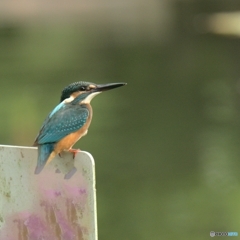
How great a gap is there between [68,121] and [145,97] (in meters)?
2.84

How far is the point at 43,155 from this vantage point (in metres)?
0.78

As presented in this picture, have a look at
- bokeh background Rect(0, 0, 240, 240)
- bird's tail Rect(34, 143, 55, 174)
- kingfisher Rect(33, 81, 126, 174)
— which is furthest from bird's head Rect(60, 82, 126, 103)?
bokeh background Rect(0, 0, 240, 240)

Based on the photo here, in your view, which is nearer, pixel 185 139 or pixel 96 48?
pixel 185 139

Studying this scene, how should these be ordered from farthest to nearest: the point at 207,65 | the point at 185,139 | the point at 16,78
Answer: the point at 207,65 → the point at 16,78 → the point at 185,139

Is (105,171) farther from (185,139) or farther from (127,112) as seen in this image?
(127,112)

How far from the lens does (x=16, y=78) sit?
3.89 m

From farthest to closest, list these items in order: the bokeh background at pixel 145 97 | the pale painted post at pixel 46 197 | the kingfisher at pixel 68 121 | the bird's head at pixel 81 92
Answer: the bokeh background at pixel 145 97, the bird's head at pixel 81 92, the kingfisher at pixel 68 121, the pale painted post at pixel 46 197

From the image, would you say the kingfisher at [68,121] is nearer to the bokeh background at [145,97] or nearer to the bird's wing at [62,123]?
the bird's wing at [62,123]

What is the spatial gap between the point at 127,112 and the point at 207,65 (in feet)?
3.48

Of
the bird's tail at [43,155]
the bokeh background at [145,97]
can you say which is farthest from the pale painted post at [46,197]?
the bokeh background at [145,97]

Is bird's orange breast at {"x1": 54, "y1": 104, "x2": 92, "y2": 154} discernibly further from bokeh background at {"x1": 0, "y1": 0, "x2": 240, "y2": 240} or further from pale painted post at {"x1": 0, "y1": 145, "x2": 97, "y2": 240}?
bokeh background at {"x1": 0, "y1": 0, "x2": 240, "y2": 240}

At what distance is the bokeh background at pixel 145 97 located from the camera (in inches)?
95.3

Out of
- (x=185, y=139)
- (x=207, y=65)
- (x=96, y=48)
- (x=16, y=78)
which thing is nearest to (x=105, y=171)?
(x=185, y=139)

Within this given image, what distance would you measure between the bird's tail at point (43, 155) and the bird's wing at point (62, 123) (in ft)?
0.13
